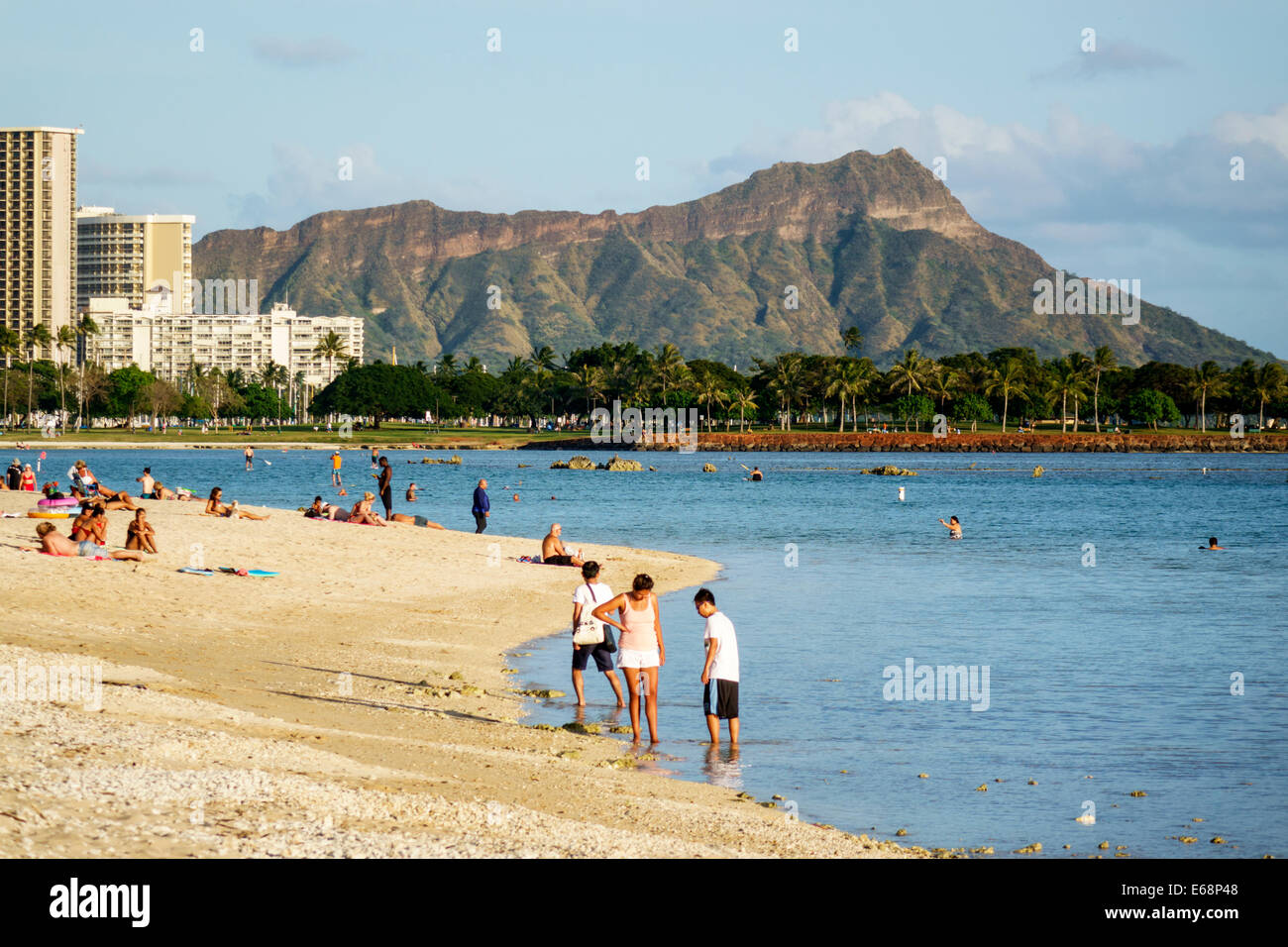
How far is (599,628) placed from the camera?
15.5 meters

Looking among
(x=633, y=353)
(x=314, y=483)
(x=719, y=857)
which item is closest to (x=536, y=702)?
(x=719, y=857)

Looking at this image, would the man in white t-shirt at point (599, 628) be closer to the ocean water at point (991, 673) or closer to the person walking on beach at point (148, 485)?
the ocean water at point (991, 673)

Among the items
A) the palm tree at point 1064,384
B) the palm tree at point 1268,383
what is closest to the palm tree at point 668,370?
the palm tree at point 1064,384

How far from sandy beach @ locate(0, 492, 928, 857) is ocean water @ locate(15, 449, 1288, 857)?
43.2 inches

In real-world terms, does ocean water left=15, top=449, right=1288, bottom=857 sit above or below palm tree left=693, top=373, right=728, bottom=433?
below

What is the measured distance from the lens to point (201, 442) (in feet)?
505

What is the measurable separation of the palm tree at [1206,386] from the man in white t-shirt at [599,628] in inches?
7097

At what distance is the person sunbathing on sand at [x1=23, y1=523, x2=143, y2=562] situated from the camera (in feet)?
77.5

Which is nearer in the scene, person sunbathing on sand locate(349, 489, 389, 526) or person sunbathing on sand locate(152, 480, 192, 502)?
person sunbathing on sand locate(349, 489, 389, 526)

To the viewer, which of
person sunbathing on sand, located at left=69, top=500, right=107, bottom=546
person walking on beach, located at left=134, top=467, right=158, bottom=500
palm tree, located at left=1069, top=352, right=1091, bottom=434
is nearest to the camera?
person sunbathing on sand, located at left=69, top=500, right=107, bottom=546

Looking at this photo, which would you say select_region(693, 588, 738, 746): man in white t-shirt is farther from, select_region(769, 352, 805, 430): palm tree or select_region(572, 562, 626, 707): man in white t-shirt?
select_region(769, 352, 805, 430): palm tree

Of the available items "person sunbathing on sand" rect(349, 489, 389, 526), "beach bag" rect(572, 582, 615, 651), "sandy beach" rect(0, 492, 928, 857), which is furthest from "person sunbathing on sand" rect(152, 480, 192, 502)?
"beach bag" rect(572, 582, 615, 651)
